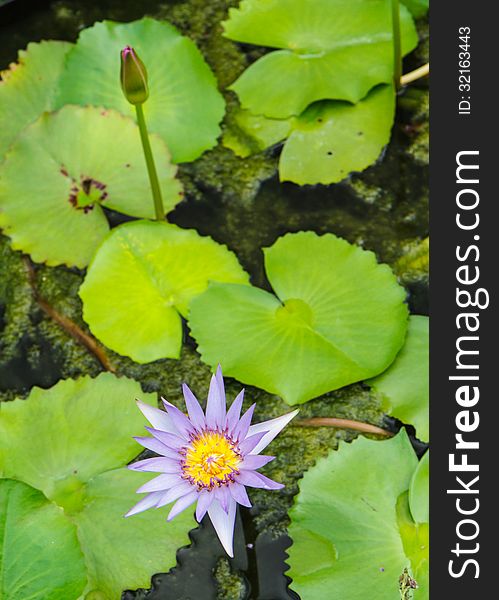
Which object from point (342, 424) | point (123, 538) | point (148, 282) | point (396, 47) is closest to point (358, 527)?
point (342, 424)

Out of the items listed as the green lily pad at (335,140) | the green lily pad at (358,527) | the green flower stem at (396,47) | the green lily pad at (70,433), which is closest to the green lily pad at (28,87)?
the green lily pad at (335,140)

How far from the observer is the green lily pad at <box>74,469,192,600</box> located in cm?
175

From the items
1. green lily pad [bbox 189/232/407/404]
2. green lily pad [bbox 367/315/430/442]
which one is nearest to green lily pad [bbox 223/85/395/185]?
green lily pad [bbox 189/232/407/404]

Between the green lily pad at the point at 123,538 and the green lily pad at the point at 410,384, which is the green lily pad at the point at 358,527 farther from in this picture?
the green lily pad at the point at 123,538

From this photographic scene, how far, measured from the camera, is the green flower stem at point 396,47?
2.37 m

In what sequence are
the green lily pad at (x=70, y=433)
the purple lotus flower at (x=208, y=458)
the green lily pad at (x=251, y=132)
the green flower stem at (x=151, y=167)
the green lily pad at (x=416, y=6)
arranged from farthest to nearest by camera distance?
1. the green lily pad at (x=416, y=6)
2. the green lily pad at (x=251, y=132)
3. the green flower stem at (x=151, y=167)
4. the green lily pad at (x=70, y=433)
5. the purple lotus flower at (x=208, y=458)

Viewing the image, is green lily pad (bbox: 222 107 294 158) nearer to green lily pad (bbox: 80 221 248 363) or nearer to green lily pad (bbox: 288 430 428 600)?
green lily pad (bbox: 80 221 248 363)

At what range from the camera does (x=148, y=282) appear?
85.6 inches

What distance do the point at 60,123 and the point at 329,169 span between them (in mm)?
771

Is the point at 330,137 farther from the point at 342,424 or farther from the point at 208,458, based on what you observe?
the point at 208,458

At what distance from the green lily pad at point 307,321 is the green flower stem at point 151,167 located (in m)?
0.33

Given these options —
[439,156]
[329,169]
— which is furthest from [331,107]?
[439,156]

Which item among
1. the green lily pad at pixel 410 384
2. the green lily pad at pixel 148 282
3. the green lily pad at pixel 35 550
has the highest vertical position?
the green lily pad at pixel 148 282

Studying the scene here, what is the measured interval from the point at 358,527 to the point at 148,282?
0.83 metres
